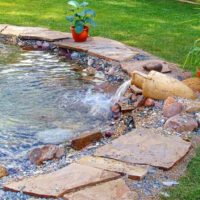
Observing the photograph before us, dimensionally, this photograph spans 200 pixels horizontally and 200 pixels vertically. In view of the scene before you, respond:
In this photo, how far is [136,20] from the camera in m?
7.57

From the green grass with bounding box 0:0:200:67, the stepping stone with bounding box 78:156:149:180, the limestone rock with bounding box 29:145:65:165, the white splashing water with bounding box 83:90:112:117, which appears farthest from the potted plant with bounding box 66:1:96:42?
the stepping stone with bounding box 78:156:149:180

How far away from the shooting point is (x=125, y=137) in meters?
3.45

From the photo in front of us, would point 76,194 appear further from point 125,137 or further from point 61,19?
point 61,19

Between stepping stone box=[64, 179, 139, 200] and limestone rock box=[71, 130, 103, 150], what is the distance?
0.78m

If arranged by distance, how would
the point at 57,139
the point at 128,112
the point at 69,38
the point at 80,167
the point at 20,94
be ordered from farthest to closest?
the point at 69,38 → the point at 20,94 → the point at 128,112 → the point at 57,139 → the point at 80,167

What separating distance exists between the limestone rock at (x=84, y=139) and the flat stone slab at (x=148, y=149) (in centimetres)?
25

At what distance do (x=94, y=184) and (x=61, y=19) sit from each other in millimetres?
5099

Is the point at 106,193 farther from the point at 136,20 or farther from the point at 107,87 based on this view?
the point at 136,20

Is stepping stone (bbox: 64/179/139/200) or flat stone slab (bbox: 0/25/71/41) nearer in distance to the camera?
stepping stone (bbox: 64/179/139/200)

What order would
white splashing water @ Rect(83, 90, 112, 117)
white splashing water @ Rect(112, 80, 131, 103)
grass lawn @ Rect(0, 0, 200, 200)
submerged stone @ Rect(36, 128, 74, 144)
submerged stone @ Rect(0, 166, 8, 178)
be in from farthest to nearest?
grass lawn @ Rect(0, 0, 200, 200) → white splashing water @ Rect(112, 80, 131, 103) → white splashing water @ Rect(83, 90, 112, 117) → submerged stone @ Rect(36, 128, 74, 144) → submerged stone @ Rect(0, 166, 8, 178)

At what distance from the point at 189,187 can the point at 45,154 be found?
100 cm

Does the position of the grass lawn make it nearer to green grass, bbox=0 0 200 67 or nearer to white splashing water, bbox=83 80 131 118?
green grass, bbox=0 0 200 67

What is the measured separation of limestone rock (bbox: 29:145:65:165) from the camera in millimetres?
3279

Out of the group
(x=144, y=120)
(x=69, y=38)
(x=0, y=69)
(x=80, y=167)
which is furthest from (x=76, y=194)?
(x=69, y=38)
